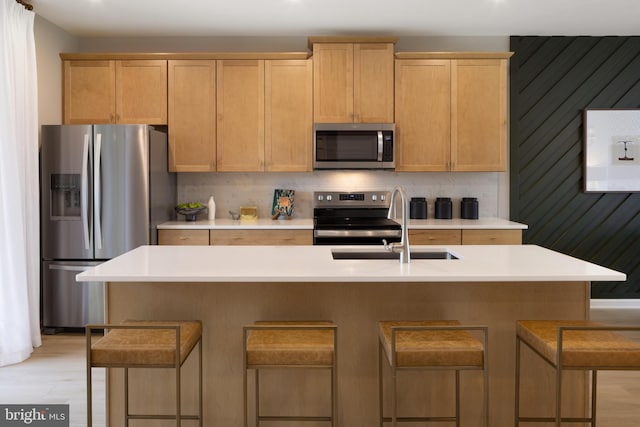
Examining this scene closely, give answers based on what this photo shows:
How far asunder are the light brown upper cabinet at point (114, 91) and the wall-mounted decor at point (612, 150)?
398 cm

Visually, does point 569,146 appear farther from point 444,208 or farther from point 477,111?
point 444,208

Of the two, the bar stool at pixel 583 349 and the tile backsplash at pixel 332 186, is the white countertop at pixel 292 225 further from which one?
the bar stool at pixel 583 349

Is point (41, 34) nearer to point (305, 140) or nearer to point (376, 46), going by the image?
point (305, 140)

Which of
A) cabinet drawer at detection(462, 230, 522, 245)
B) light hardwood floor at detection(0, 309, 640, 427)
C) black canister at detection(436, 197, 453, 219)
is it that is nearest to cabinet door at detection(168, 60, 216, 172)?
light hardwood floor at detection(0, 309, 640, 427)

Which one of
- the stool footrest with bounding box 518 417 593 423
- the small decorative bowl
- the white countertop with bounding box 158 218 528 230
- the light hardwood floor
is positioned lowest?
the light hardwood floor

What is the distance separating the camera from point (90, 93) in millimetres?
5207

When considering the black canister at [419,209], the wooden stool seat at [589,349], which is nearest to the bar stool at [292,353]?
the wooden stool seat at [589,349]

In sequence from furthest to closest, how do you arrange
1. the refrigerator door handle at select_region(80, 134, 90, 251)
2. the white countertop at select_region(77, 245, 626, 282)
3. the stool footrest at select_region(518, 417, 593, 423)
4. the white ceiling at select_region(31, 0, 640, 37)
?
1. the refrigerator door handle at select_region(80, 134, 90, 251)
2. the white ceiling at select_region(31, 0, 640, 37)
3. the stool footrest at select_region(518, 417, 593, 423)
4. the white countertop at select_region(77, 245, 626, 282)

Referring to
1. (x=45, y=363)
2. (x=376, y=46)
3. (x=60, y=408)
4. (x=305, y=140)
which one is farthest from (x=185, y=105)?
(x=60, y=408)

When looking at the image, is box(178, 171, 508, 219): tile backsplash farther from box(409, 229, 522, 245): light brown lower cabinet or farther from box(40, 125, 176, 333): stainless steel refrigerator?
box(40, 125, 176, 333): stainless steel refrigerator

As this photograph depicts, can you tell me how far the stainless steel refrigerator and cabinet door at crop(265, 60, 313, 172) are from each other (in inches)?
42.3

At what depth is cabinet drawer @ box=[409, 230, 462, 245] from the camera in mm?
4996

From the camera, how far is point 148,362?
7.66ft

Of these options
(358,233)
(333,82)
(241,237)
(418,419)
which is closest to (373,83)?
(333,82)
